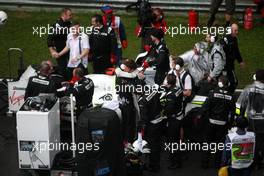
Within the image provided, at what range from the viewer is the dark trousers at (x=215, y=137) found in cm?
1147

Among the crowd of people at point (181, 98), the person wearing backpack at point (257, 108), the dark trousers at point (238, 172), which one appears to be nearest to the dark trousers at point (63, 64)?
→ the crowd of people at point (181, 98)

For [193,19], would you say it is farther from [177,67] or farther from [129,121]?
[129,121]

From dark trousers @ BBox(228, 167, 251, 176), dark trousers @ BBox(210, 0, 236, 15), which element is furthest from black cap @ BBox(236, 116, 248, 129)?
dark trousers @ BBox(210, 0, 236, 15)

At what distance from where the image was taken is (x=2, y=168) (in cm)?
1161

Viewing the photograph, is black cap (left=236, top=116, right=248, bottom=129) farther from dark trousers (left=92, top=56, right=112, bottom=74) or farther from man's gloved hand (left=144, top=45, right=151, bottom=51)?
dark trousers (left=92, top=56, right=112, bottom=74)

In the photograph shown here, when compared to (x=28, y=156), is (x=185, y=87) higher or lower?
higher

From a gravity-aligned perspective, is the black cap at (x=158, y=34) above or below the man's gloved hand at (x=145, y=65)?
above

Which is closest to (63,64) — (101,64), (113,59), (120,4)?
(101,64)

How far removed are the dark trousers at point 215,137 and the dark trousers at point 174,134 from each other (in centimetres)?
46

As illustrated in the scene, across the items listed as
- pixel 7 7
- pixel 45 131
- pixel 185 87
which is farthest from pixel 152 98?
pixel 7 7

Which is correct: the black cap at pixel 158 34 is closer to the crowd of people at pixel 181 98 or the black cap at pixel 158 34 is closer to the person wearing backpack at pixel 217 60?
the crowd of people at pixel 181 98

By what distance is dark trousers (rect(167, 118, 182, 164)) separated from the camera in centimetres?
1147

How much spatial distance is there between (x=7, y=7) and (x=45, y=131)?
33.0 feet

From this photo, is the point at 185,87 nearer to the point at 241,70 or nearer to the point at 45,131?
the point at 45,131
